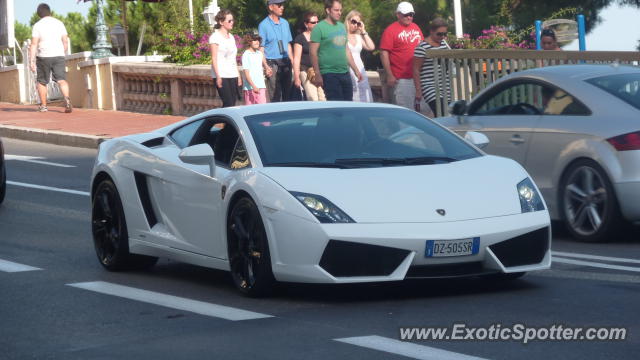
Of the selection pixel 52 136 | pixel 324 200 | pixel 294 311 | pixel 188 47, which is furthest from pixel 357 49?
pixel 294 311

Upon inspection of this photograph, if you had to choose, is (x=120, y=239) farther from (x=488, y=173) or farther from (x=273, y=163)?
(x=488, y=173)

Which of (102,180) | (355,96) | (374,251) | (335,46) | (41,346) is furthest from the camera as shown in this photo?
(355,96)

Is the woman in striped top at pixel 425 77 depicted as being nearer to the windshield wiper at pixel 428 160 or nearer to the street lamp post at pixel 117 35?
the windshield wiper at pixel 428 160

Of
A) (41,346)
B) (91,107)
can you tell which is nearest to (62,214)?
(41,346)

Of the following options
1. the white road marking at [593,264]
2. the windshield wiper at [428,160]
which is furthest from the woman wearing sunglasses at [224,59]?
the windshield wiper at [428,160]

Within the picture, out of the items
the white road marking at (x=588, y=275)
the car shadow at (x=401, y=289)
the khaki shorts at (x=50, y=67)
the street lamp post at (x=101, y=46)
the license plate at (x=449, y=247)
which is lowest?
the white road marking at (x=588, y=275)

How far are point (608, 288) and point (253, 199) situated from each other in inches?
86.4

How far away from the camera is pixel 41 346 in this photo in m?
7.56

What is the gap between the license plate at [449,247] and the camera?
27.5 ft

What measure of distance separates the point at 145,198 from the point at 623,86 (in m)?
4.03

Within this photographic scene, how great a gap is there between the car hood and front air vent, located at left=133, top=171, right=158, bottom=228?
150 centimetres

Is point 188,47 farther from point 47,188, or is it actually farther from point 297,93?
point 47,188

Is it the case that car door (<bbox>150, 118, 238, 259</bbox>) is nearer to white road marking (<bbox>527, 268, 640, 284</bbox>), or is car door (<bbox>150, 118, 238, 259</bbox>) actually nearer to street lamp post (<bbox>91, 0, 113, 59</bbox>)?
white road marking (<bbox>527, 268, 640, 284</bbox>)

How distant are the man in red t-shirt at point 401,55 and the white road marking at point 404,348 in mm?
11246
